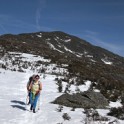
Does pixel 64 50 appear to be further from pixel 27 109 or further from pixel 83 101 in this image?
pixel 27 109

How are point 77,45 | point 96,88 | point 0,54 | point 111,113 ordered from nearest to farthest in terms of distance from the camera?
point 111,113 < point 96,88 < point 0,54 < point 77,45

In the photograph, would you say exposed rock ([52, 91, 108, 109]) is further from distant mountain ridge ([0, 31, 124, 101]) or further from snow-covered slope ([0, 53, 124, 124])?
distant mountain ridge ([0, 31, 124, 101])

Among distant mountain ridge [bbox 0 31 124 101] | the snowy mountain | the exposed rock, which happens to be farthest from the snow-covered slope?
distant mountain ridge [bbox 0 31 124 101]

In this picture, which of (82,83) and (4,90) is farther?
(82,83)

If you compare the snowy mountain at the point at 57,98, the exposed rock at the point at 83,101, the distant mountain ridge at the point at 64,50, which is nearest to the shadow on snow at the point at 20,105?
the snowy mountain at the point at 57,98

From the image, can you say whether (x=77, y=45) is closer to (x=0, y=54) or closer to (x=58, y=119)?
(x=0, y=54)

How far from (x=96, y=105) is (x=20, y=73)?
12.3 metres

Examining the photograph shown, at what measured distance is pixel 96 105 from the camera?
15539mm

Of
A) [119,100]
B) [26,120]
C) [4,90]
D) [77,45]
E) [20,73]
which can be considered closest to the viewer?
[26,120]

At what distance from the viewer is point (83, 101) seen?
15.5 meters

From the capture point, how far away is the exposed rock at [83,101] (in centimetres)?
1523

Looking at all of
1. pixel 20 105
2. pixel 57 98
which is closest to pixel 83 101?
pixel 57 98

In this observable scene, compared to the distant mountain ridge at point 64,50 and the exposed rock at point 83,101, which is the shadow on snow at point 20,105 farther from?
the distant mountain ridge at point 64,50

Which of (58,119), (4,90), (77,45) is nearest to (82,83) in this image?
(4,90)
